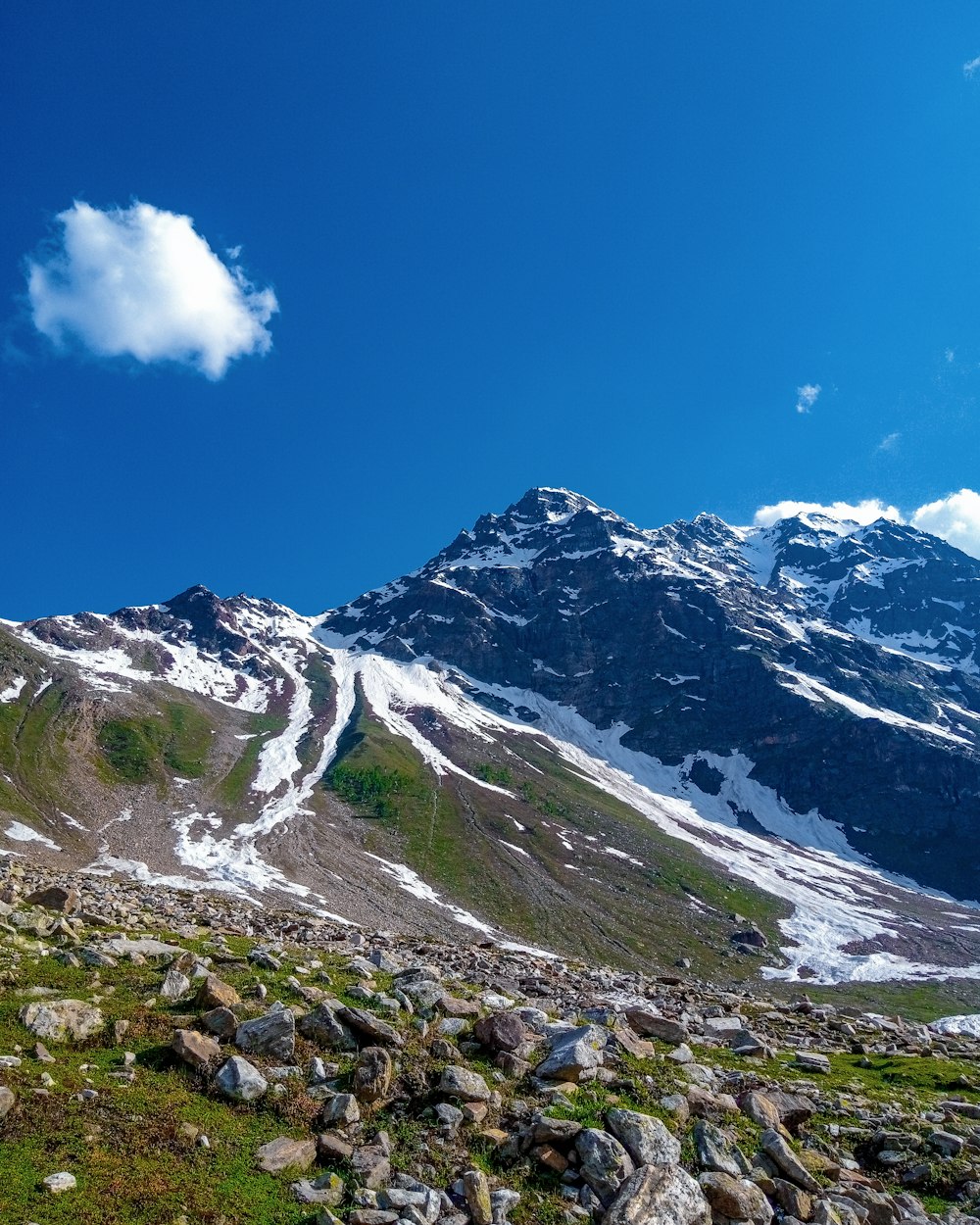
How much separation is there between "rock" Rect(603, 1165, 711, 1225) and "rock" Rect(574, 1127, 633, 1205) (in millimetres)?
232

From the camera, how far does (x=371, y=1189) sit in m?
11.2

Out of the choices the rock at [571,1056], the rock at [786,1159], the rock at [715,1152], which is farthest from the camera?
the rock at [571,1056]

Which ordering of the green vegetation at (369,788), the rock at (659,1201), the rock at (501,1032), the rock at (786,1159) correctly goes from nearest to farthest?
the rock at (659,1201), the rock at (786,1159), the rock at (501,1032), the green vegetation at (369,788)

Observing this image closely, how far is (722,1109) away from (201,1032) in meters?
11.7

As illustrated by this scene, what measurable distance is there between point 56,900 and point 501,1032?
1881 cm

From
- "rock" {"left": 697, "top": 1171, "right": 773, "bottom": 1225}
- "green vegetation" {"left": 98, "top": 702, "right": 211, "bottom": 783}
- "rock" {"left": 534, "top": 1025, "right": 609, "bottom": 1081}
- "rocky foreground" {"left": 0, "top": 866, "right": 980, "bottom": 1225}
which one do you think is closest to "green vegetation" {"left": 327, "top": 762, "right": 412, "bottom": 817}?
"green vegetation" {"left": 98, "top": 702, "right": 211, "bottom": 783}

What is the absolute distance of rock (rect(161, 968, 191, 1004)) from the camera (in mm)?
17016

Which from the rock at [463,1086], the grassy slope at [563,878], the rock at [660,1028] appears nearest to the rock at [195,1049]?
the rock at [463,1086]

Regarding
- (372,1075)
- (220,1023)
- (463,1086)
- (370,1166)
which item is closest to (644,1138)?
(463,1086)

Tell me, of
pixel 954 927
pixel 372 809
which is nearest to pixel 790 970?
pixel 954 927

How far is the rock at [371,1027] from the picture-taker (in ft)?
52.0

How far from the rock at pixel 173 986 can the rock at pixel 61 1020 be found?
80.2 inches

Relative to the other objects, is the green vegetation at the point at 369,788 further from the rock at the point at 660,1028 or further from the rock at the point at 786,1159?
the rock at the point at 786,1159

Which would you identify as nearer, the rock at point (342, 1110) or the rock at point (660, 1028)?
the rock at point (342, 1110)
